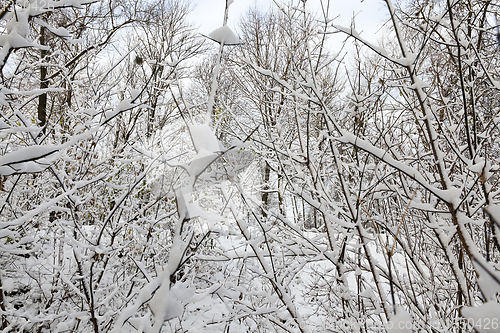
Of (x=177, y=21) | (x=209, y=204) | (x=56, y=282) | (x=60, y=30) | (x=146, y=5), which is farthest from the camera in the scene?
(x=177, y=21)

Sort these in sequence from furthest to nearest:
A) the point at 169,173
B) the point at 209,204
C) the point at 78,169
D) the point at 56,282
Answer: the point at 209,204, the point at 169,173, the point at 78,169, the point at 56,282

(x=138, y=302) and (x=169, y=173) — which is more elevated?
(x=169, y=173)

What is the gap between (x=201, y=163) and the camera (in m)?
0.64

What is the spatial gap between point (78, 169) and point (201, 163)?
3466mm

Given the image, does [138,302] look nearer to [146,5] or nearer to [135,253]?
[135,253]

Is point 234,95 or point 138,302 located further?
point 234,95

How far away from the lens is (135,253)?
3.76m

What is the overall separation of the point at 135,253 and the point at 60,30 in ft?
10.5

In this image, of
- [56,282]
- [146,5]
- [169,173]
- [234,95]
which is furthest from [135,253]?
[234,95]

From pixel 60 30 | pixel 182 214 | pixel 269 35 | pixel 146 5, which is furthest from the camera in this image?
pixel 269 35

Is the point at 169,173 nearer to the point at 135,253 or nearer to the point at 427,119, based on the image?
the point at 135,253

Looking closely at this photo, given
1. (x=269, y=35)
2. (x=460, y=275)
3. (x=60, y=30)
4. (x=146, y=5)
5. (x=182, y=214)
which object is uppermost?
(x=269, y=35)

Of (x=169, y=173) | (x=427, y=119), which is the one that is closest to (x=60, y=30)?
(x=427, y=119)

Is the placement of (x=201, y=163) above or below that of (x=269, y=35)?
below
